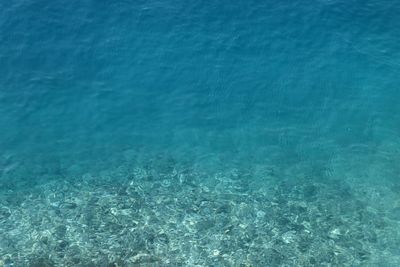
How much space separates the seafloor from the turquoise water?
18 centimetres

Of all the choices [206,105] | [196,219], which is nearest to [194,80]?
[206,105]

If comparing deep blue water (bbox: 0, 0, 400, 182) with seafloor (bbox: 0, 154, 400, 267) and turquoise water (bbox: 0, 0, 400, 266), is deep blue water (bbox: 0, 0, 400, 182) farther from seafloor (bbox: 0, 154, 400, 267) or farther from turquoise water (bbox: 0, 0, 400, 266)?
seafloor (bbox: 0, 154, 400, 267)

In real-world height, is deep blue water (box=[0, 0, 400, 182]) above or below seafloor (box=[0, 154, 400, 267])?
above

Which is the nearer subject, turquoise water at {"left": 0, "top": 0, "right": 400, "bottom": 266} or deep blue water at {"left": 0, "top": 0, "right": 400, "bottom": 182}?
turquoise water at {"left": 0, "top": 0, "right": 400, "bottom": 266}

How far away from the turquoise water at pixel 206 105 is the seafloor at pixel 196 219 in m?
0.18

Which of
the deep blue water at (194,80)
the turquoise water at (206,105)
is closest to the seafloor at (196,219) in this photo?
the turquoise water at (206,105)

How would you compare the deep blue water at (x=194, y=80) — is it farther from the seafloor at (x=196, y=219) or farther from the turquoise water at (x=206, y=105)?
the seafloor at (x=196, y=219)

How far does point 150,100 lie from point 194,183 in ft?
37.7

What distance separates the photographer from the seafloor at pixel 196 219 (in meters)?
42.2

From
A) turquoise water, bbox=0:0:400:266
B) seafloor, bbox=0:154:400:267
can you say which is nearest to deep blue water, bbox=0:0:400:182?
turquoise water, bbox=0:0:400:266

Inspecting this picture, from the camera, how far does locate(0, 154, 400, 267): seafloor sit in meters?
42.2

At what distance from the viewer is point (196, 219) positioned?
4519cm

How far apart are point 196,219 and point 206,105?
1443cm

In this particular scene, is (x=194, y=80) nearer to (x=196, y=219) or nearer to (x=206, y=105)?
(x=206, y=105)
